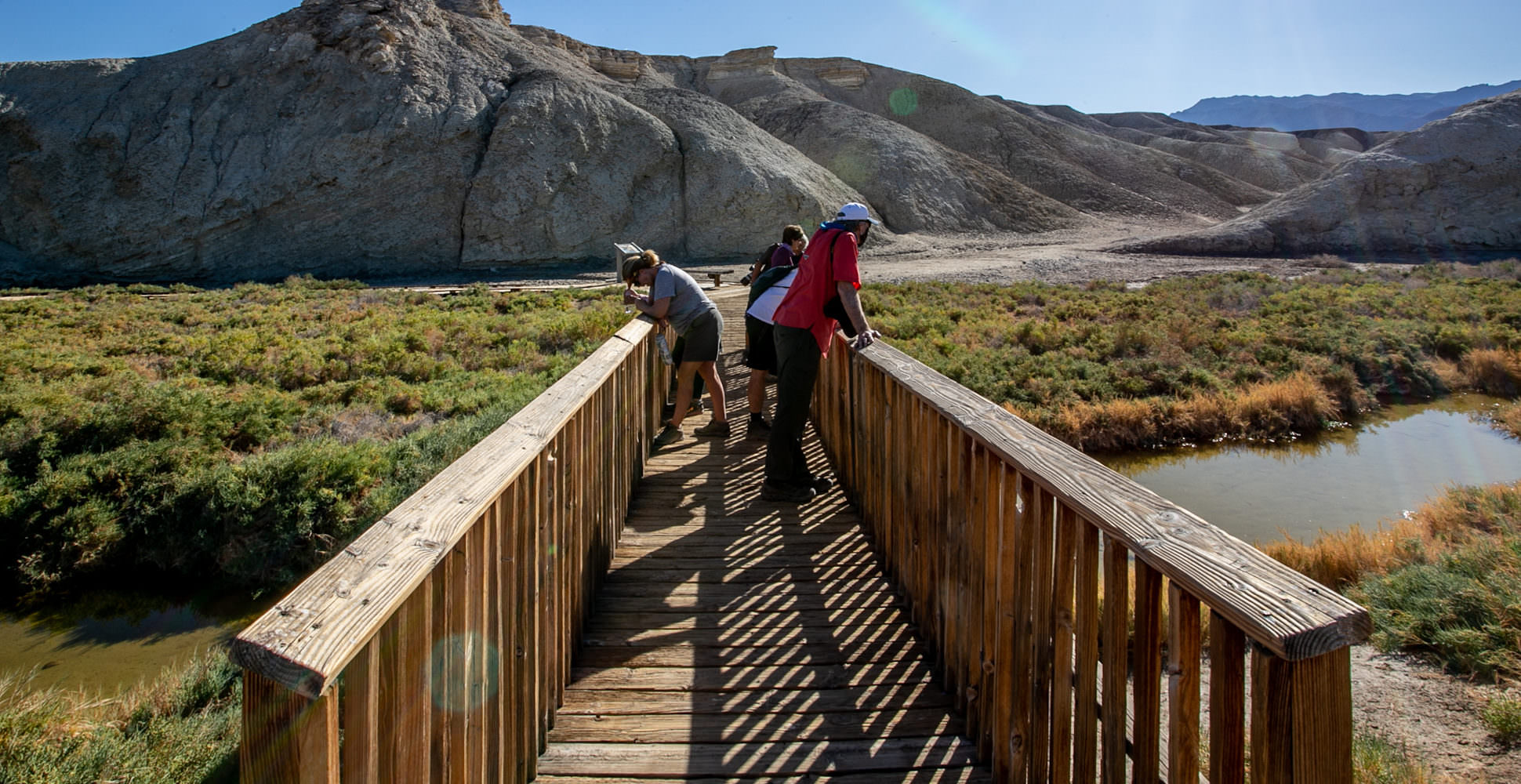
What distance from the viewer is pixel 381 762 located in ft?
5.38

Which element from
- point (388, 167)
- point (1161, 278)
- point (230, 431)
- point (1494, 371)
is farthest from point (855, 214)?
point (388, 167)

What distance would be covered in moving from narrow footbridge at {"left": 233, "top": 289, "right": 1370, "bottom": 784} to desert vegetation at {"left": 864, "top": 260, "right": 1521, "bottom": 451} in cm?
834

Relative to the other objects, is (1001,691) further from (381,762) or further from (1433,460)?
(1433,460)

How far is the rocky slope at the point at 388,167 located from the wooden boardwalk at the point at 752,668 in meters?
36.7

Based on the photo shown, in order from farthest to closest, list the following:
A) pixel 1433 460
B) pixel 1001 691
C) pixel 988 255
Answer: pixel 988 255 → pixel 1433 460 → pixel 1001 691

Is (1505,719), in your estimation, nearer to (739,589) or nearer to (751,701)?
(751,701)

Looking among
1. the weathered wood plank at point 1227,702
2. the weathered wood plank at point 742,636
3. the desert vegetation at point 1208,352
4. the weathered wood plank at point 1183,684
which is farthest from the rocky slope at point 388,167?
the weathered wood plank at point 1227,702

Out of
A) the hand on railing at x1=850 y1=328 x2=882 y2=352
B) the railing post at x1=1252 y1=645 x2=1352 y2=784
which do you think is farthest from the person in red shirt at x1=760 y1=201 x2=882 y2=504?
the railing post at x1=1252 y1=645 x2=1352 y2=784

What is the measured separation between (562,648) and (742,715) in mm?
721

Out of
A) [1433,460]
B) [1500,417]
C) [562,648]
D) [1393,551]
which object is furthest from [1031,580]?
[1500,417]

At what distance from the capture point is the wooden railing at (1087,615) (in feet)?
4.63

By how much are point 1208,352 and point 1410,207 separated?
35920mm

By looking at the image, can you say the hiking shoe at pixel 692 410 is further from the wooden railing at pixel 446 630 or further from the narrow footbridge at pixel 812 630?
the wooden railing at pixel 446 630

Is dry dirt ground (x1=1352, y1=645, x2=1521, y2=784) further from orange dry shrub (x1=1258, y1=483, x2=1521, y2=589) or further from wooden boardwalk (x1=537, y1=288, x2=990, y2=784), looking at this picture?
wooden boardwalk (x1=537, y1=288, x2=990, y2=784)
